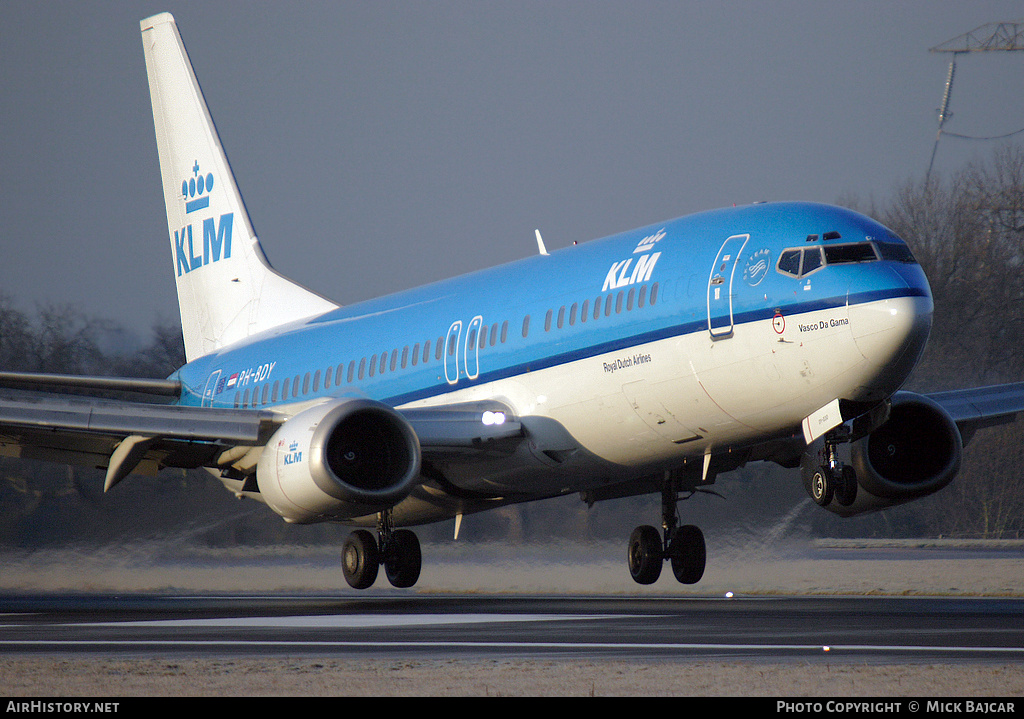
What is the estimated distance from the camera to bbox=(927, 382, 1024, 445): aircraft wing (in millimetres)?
21891

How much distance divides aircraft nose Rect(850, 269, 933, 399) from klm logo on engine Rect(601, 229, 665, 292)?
3.22 metres

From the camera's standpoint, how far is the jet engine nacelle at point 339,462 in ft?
59.6

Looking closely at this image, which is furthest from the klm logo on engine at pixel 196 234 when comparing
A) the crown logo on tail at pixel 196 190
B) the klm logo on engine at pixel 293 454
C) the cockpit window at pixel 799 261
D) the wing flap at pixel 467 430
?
the cockpit window at pixel 799 261

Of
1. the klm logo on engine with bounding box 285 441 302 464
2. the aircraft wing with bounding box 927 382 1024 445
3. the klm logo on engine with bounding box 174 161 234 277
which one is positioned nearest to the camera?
the klm logo on engine with bounding box 285 441 302 464

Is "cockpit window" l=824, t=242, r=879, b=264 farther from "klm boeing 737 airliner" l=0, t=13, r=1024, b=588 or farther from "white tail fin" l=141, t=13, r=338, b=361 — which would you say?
"white tail fin" l=141, t=13, r=338, b=361

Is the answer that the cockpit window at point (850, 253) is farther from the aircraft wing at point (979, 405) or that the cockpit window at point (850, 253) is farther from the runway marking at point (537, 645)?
the aircraft wing at point (979, 405)

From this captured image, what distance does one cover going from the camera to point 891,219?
48.9m

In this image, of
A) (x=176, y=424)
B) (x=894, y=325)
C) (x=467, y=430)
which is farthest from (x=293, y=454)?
(x=894, y=325)

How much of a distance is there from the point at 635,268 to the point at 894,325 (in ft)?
13.0

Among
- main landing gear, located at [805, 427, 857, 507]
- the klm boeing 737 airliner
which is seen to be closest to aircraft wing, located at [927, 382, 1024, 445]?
the klm boeing 737 airliner

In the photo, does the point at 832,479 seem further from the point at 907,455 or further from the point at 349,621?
the point at 349,621
